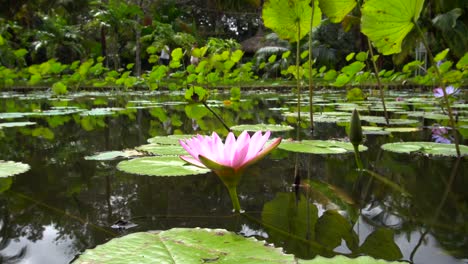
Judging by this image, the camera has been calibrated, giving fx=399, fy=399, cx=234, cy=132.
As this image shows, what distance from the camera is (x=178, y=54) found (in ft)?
13.0

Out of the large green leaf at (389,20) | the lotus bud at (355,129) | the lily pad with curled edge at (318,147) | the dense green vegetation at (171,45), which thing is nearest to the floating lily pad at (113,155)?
the lily pad with curled edge at (318,147)

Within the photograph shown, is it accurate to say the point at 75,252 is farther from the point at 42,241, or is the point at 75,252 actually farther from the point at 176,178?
the point at 176,178

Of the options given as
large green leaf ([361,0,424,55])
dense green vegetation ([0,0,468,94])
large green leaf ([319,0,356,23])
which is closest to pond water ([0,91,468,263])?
large green leaf ([361,0,424,55])

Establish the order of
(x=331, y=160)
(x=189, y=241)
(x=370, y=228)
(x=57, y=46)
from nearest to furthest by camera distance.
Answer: (x=189, y=241) < (x=370, y=228) < (x=331, y=160) < (x=57, y=46)

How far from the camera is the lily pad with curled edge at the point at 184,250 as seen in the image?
443 millimetres

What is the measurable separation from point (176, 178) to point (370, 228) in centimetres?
47

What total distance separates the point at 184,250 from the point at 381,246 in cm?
26

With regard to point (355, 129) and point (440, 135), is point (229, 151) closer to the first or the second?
point (355, 129)

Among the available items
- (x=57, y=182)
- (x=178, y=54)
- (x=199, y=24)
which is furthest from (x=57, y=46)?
(x=57, y=182)

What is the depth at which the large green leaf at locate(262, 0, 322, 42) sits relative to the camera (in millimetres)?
1436

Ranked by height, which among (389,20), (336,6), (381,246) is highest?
(336,6)

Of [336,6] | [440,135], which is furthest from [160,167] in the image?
[440,135]

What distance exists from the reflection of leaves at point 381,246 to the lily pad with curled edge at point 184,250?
0.13 metres

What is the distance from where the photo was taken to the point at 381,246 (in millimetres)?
534
